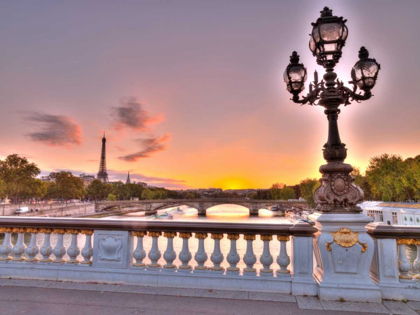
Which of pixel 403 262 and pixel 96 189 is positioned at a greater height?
pixel 96 189

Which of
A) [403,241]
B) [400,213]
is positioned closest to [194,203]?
[400,213]

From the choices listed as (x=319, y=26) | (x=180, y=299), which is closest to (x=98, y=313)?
(x=180, y=299)

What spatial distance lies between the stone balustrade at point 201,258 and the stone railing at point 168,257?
0.02 m

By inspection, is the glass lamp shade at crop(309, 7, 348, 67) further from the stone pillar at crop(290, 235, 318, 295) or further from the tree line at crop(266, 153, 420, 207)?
the tree line at crop(266, 153, 420, 207)

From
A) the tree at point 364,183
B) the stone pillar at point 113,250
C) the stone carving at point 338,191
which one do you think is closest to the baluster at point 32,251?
the stone pillar at point 113,250

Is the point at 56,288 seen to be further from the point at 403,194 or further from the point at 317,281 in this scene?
the point at 403,194

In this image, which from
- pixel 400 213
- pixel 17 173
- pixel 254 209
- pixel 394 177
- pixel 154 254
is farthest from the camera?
pixel 254 209

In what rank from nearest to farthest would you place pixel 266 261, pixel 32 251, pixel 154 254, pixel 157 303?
pixel 157 303, pixel 266 261, pixel 154 254, pixel 32 251

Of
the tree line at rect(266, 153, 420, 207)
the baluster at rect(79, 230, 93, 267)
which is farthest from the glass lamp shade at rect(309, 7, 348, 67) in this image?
the tree line at rect(266, 153, 420, 207)

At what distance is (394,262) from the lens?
15.9ft

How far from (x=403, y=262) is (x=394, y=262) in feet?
0.63

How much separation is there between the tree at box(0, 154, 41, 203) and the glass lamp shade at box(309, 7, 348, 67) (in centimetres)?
8423

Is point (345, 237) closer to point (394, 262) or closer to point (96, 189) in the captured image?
point (394, 262)

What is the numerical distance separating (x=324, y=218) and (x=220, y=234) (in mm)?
1833
